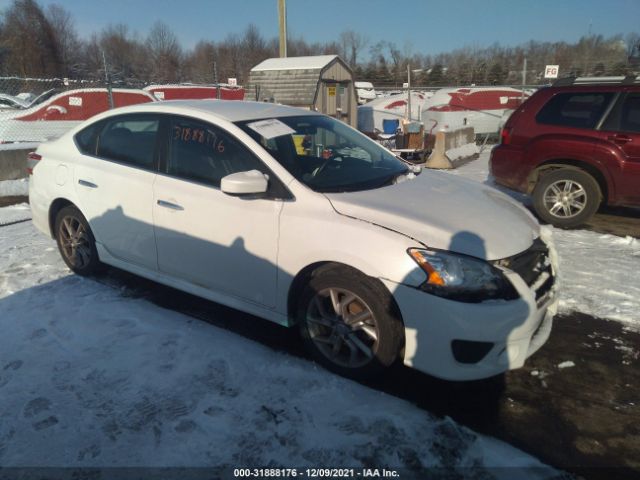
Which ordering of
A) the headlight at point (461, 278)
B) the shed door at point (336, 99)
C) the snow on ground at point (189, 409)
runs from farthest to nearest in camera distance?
the shed door at point (336, 99) → the headlight at point (461, 278) → the snow on ground at point (189, 409)

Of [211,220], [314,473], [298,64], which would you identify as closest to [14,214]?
[211,220]

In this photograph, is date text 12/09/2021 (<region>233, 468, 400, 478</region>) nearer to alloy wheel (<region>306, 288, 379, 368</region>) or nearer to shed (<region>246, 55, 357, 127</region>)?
alloy wheel (<region>306, 288, 379, 368</region>)

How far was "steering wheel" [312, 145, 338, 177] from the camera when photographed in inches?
126

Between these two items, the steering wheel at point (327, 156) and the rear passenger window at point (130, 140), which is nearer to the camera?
the steering wheel at point (327, 156)

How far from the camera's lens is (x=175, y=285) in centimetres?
361

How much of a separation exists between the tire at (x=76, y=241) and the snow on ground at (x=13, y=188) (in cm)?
472

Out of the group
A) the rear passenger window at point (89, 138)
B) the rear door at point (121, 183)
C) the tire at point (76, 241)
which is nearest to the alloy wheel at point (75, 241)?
the tire at point (76, 241)

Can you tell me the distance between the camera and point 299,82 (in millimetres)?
13914

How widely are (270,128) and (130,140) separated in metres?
1.37

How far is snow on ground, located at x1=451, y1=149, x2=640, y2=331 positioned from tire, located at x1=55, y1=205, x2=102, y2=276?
403 centimetres

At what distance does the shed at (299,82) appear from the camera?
13.8 meters

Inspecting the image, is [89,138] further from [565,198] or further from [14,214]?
[565,198]

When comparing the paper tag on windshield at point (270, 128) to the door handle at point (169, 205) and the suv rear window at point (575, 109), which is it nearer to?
the door handle at point (169, 205)

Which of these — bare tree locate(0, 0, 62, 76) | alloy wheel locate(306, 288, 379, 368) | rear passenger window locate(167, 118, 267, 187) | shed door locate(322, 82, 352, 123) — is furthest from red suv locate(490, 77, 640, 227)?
bare tree locate(0, 0, 62, 76)
